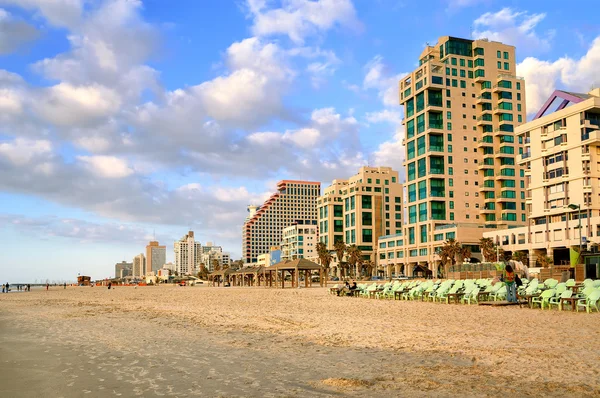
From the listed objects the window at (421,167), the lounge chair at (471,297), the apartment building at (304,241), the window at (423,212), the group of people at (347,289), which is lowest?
the group of people at (347,289)

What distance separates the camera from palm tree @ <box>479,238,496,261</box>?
70625mm

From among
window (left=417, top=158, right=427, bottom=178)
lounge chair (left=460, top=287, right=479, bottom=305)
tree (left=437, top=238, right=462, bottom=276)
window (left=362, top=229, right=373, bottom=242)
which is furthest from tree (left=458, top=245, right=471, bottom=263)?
lounge chair (left=460, top=287, right=479, bottom=305)

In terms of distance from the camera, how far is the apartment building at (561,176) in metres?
58.9

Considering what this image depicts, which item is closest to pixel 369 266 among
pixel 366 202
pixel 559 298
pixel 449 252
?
pixel 366 202

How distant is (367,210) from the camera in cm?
11462

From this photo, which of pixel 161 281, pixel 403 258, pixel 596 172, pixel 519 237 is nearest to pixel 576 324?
pixel 596 172

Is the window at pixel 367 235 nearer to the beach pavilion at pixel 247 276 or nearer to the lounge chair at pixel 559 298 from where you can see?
the beach pavilion at pixel 247 276

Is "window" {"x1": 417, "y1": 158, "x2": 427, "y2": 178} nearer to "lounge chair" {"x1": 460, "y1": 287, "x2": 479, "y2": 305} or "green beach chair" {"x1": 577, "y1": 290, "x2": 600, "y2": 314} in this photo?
"lounge chair" {"x1": 460, "y1": 287, "x2": 479, "y2": 305}

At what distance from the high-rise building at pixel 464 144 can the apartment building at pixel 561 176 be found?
1479 centimetres

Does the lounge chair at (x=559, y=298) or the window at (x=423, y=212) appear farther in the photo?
the window at (x=423, y=212)

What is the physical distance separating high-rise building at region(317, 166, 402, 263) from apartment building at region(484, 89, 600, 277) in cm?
4571

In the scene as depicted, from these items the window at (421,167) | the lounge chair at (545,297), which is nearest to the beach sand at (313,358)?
the lounge chair at (545,297)

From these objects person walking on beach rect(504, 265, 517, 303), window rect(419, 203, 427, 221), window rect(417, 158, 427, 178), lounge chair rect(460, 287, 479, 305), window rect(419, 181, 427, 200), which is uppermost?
window rect(417, 158, 427, 178)

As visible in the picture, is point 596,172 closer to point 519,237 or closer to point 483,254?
point 519,237
